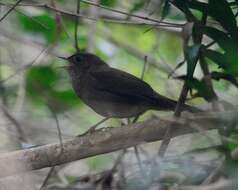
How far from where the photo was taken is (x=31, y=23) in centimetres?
576

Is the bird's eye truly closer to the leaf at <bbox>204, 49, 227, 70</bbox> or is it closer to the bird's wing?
the bird's wing

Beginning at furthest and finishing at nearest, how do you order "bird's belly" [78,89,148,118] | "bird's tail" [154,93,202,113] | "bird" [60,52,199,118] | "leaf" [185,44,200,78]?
"bird's belly" [78,89,148,118], "bird" [60,52,199,118], "bird's tail" [154,93,202,113], "leaf" [185,44,200,78]

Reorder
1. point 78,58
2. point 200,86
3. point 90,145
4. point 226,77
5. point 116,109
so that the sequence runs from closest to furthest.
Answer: point 200,86 < point 226,77 < point 90,145 < point 116,109 < point 78,58

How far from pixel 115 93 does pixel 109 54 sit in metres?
2.64

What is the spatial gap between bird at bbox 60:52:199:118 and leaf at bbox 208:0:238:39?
1.18 meters

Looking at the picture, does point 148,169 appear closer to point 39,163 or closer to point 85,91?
point 39,163

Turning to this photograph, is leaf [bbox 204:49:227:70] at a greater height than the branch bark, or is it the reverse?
leaf [bbox 204:49:227:70]

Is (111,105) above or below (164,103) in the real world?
below

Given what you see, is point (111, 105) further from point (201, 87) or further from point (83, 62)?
point (201, 87)

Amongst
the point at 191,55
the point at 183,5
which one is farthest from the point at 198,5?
the point at 191,55

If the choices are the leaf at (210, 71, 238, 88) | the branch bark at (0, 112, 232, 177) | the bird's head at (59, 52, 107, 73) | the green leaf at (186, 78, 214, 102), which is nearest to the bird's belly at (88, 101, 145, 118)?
the bird's head at (59, 52, 107, 73)

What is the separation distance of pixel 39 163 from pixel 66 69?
6.58 feet

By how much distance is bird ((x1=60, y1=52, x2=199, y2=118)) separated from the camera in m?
4.75

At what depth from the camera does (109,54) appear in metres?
7.59
